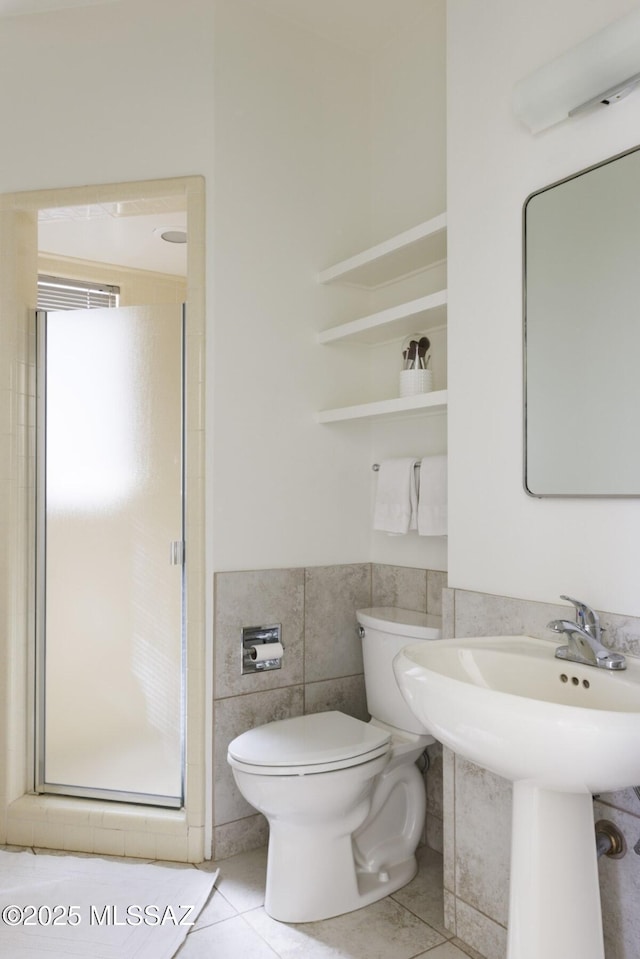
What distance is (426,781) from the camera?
7.43ft

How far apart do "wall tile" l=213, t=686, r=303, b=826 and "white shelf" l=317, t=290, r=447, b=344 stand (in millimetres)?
1244

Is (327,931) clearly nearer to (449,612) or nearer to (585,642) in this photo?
(449,612)

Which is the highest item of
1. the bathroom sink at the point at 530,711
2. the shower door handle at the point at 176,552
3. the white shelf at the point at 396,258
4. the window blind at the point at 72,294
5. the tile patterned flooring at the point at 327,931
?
the window blind at the point at 72,294

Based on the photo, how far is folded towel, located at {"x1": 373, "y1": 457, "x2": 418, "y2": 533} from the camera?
89.0 inches

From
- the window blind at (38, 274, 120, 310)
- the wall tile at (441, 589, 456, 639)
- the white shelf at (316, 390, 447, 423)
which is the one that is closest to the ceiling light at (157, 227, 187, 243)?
the window blind at (38, 274, 120, 310)

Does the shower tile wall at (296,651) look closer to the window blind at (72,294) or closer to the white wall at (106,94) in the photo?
the white wall at (106,94)

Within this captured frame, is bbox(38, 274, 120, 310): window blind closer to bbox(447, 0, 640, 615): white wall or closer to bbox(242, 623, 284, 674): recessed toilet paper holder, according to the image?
bbox(242, 623, 284, 674): recessed toilet paper holder

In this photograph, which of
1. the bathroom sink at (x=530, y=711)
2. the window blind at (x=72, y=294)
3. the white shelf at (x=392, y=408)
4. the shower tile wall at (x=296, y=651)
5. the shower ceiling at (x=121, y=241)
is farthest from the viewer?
the window blind at (x=72, y=294)

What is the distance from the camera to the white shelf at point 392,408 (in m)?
1.95

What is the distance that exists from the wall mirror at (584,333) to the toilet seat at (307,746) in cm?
85

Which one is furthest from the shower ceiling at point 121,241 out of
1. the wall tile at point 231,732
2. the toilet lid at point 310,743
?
the toilet lid at point 310,743

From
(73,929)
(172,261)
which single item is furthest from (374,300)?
(73,929)

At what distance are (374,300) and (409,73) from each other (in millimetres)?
793

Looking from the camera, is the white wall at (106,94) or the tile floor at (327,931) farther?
the white wall at (106,94)
